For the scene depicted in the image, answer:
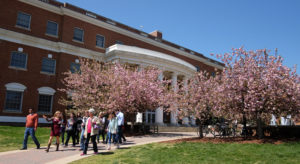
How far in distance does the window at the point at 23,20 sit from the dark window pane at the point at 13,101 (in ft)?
24.2

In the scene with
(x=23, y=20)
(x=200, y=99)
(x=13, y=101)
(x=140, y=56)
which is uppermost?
(x=23, y=20)

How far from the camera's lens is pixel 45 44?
27.4m

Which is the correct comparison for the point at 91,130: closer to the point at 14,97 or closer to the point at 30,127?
the point at 30,127

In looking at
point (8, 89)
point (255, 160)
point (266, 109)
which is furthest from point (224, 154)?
point (8, 89)

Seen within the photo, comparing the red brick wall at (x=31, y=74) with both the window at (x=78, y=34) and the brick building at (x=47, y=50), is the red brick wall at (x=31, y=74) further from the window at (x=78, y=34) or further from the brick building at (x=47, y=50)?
the window at (x=78, y=34)

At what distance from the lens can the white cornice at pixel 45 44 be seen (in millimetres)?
24922

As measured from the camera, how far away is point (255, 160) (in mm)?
8219

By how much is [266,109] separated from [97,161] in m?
9.76

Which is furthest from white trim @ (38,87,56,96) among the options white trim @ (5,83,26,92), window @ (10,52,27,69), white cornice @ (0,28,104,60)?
white cornice @ (0,28,104,60)

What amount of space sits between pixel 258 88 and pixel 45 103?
22.2 meters

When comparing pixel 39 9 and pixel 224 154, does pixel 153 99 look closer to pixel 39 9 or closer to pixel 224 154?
pixel 224 154

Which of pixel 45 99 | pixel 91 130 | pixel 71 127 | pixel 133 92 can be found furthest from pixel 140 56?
pixel 91 130

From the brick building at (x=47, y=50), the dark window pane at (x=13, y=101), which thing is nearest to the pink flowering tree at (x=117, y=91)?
the brick building at (x=47, y=50)

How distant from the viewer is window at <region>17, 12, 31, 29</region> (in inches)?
1031
